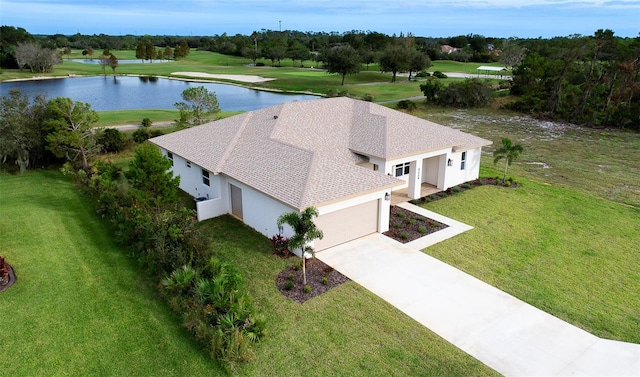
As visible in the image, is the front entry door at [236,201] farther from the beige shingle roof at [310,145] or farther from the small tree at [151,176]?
the small tree at [151,176]

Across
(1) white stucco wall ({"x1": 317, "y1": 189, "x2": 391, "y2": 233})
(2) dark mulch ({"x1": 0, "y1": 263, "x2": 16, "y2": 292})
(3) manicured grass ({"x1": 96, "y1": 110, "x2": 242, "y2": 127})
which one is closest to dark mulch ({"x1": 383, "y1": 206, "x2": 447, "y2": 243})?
(1) white stucco wall ({"x1": 317, "y1": 189, "x2": 391, "y2": 233})

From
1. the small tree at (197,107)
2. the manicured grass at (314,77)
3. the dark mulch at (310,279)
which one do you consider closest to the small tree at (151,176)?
the dark mulch at (310,279)

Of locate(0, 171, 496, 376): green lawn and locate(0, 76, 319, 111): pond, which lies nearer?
locate(0, 171, 496, 376): green lawn

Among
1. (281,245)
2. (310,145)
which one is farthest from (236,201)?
(281,245)

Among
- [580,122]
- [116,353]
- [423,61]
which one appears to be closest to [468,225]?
[116,353]

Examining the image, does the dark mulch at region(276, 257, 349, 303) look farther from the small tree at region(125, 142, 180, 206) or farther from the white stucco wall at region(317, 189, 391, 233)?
the small tree at region(125, 142, 180, 206)

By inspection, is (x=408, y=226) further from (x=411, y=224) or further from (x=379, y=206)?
(x=379, y=206)
